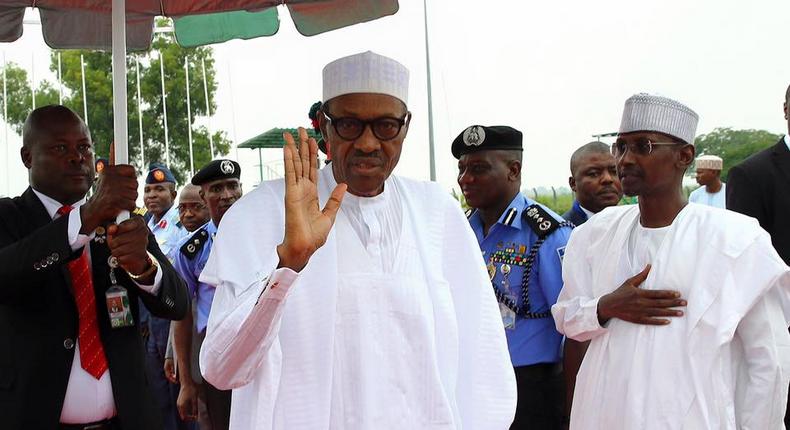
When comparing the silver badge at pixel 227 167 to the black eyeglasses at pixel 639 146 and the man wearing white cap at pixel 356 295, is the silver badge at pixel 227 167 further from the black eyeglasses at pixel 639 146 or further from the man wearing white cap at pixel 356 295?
the man wearing white cap at pixel 356 295

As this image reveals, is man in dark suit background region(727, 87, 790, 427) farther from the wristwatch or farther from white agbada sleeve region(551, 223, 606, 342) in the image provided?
the wristwatch

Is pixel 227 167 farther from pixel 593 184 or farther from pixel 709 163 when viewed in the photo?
pixel 709 163

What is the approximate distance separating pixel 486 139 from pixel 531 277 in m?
0.86

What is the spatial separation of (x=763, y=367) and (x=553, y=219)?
1535 millimetres

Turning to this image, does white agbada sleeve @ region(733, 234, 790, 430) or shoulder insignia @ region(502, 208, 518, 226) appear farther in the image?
shoulder insignia @ region(502, 208, 518, 226)

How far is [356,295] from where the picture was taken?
2494mm

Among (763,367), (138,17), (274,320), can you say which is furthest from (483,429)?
(138,17)

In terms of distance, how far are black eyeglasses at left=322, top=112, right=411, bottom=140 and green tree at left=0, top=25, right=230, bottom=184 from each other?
1177 inches

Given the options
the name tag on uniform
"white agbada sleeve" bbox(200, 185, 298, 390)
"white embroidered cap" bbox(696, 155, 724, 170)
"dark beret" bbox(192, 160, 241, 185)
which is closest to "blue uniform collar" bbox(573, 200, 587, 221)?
"dark beret" bbox(192, 160, 241, 185)

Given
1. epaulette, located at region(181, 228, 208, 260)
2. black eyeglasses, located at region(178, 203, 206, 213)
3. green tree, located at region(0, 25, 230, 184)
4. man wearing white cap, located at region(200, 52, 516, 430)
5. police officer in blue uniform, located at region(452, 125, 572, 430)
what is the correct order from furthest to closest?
green tree, located at region(0, 25, 230, 184)
black eyeglasses, located at region(178, 203, 206, 213)
epaulette, located at region(181, 228, 208, 260)
police officer in blue uniform, located at region(452, 125, 572, 430)
man wearing white cap, located at region(200, 52, 516, 430)

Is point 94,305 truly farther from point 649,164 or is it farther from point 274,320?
point 649,164

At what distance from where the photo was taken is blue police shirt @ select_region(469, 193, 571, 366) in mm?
4340

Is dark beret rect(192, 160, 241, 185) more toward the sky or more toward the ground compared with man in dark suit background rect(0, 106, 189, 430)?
more toward the sky

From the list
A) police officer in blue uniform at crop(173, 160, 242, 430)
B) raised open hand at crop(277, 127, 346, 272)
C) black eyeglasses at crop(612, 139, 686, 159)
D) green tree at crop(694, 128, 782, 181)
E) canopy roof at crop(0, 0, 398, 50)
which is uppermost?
green tree at crop(694, 128, 782, 181)
